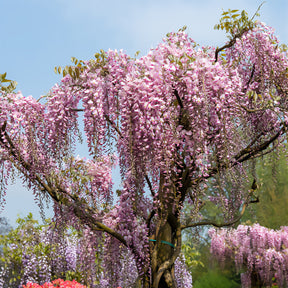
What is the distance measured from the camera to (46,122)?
466 centimetres

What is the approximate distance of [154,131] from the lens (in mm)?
3881

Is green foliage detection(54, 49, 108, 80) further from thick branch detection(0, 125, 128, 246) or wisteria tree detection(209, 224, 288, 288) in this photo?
wisteria tree detection(209, 224, 288, 288)

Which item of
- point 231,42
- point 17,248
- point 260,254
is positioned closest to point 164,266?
point 231,42

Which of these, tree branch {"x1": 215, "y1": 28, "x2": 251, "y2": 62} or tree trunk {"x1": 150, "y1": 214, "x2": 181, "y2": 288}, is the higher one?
tree branch {"x1": 215, "y1": 28, "x2": 251, "y2": 62}

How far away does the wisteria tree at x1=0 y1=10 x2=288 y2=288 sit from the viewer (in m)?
3.89

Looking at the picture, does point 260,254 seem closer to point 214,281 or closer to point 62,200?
point 214,281

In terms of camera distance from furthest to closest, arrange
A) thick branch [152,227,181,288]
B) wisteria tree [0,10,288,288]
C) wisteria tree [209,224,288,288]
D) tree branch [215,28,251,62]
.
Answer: wisteria tree [209,224,288,288] → tree branch [215,28,251,62] → thick branch [152,227,181,288] → wisteria tree [0,10,288,288]

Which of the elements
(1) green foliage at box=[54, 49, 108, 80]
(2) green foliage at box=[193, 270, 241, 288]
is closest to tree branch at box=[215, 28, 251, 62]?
(1) green foliage at box=[54, 49, 108, 80]

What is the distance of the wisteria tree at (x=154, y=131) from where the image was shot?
3.89 m

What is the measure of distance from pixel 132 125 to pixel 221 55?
6.79 feet

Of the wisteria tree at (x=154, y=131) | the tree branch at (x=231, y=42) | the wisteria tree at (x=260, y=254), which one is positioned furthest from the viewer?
the wisteria tree at (x=260, y=254)

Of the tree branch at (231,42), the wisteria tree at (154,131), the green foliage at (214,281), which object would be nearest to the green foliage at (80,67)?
the wisteria tree at (154,131)

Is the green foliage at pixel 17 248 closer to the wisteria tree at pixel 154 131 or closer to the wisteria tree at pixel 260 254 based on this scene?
the wisteria tree at pixel 154 131

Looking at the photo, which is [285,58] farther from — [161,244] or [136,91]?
[161,244]
